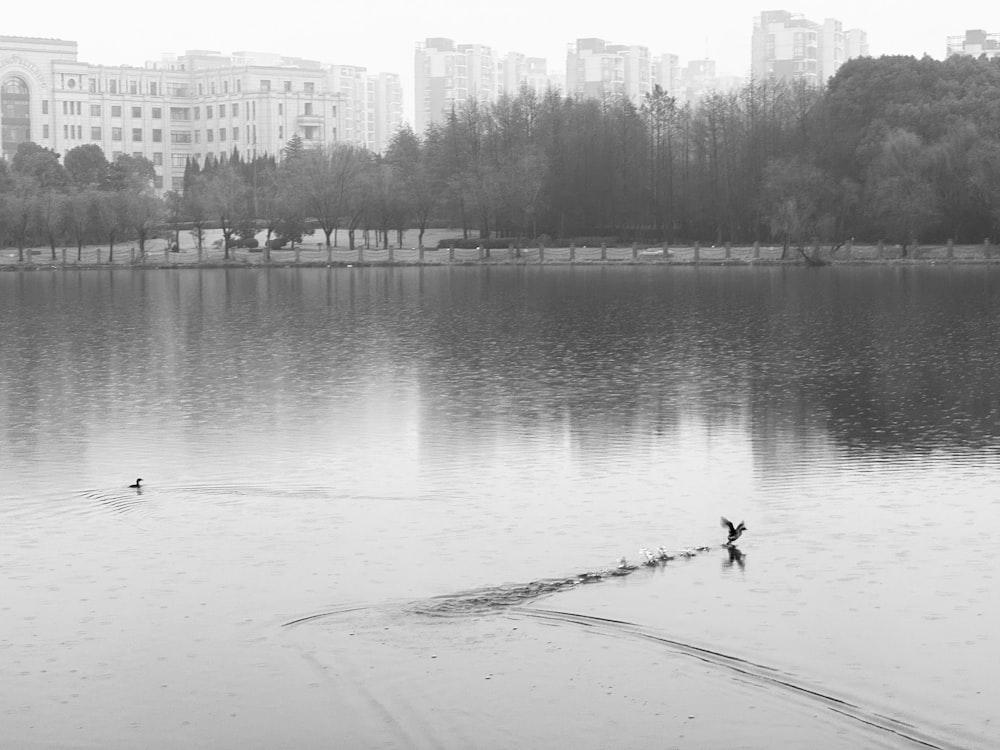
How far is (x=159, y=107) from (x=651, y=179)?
87.3m

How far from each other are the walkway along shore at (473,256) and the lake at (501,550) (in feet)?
135

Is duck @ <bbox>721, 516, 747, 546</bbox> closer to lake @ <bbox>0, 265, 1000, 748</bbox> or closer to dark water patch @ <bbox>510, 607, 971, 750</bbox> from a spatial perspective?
lake @ <bbox>0, 265, 1000, 748</bbox>

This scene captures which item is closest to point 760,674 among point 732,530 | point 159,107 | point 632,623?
point 632,623

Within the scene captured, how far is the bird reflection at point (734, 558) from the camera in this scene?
37.7ft

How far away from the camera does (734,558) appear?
1169 centimetres

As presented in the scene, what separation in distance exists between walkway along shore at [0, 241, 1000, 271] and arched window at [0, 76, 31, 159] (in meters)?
69.6

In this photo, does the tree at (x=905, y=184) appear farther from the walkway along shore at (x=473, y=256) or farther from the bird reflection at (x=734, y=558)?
the bird reflection at (x=734, y=558)

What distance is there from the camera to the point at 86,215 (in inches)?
2972

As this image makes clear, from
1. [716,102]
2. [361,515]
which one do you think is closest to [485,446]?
[361,515]

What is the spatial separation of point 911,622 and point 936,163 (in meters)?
56.5

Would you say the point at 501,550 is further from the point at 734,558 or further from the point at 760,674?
the point at 760,674

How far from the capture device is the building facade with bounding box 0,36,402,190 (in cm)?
14575

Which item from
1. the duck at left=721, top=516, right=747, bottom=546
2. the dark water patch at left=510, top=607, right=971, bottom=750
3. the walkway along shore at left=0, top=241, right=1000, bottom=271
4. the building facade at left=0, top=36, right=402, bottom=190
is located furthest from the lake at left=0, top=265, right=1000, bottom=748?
the building facade at left=0, top=36, right=402, bottom=190

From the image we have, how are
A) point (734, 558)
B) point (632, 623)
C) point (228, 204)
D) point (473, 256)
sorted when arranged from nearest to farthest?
point (632, 623), point (734, 558), point (473, 256), point (228, 204)
